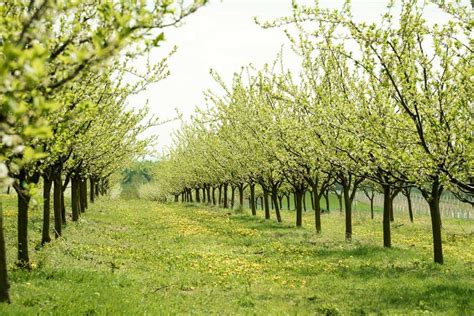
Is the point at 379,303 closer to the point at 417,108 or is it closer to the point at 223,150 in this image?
the point at 417,108

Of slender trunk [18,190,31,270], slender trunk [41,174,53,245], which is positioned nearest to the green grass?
slender trunk [18,190,31,270]

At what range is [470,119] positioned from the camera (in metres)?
13.1

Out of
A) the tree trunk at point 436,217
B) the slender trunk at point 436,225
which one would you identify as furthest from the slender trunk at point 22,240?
the slender trunk at point 436,225

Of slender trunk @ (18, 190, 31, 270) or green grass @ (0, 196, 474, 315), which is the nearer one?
green grass @ (0, 196, 474, 315)

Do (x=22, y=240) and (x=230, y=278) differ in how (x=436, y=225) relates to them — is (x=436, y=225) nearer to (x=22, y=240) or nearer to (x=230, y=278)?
(x=230, y=278)

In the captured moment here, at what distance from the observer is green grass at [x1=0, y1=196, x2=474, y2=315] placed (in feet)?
34.1

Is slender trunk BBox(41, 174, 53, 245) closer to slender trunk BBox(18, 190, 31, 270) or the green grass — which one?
the green grass

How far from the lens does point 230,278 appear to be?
1400 centimetres

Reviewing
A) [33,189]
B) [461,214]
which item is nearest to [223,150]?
[33,189]

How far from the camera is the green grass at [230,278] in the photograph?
1040 centimetres

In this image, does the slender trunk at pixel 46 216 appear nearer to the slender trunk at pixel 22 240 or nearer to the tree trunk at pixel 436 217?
the slender trunk at pixel 22 240

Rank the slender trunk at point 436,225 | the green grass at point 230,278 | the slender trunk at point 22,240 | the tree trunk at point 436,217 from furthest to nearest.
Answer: the slender trunk at point 436,225 < the tree trunk at point 436,217 < the slender trunk at point 22,240 < the green grass at point 230,278

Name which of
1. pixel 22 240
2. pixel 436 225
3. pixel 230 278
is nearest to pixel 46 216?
pixel 22 240

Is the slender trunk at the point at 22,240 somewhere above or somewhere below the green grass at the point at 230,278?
above
